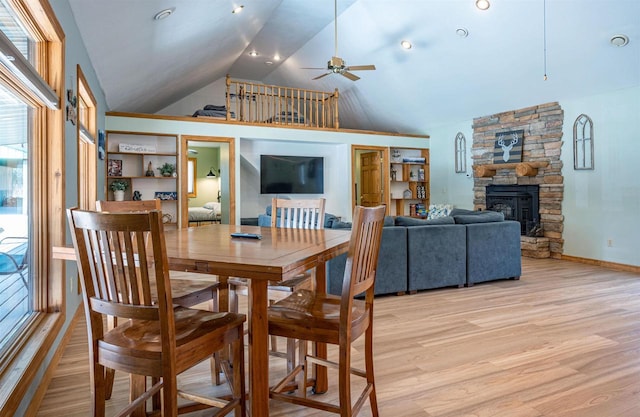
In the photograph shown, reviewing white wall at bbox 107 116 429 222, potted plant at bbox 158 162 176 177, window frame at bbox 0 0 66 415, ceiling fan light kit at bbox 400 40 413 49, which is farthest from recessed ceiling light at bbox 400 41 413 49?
window frame at bbox 0 0 66 415

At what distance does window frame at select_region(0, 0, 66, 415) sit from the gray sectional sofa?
2.23 m

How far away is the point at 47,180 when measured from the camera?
2.51 meters

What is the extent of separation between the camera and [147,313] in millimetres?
1304

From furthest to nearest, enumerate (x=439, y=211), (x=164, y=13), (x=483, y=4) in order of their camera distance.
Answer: (x=439, y=211)
(x=483, y=4)
(x=164, y=13)

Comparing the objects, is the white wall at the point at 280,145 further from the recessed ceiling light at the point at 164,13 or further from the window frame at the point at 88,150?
the recessed ceiling light at the point at 164,13

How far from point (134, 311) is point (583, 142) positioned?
258 inches

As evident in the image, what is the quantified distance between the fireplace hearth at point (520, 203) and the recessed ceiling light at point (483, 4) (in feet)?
10.0

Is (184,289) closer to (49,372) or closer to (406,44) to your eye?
(49,372)

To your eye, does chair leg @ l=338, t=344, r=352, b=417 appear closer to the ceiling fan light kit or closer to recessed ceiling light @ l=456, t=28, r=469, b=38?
recessed ceiling light @ l=456, t=28, r=469, b=38

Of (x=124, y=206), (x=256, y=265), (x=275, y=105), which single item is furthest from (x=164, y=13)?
(x=275, y=105)

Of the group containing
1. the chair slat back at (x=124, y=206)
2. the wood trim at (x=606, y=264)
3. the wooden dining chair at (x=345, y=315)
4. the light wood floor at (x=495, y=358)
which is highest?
the chair slat back at (x=124, y=206)

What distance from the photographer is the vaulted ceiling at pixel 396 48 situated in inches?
169

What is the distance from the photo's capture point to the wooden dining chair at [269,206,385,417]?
5.08 ft

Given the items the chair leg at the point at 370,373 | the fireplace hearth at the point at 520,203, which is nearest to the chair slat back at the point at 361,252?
the chair leg at the point at 370,373
